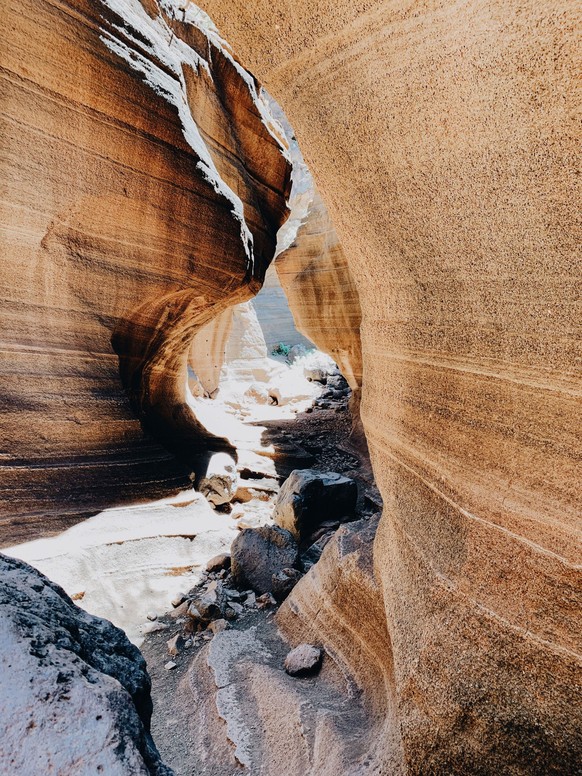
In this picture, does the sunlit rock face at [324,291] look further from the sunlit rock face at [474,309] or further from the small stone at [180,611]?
the sunlit rock face at [474,309]

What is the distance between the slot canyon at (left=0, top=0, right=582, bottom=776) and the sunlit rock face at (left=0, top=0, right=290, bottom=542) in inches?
1.1

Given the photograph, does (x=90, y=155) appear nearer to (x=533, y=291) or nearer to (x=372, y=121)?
(x=372, y=121)

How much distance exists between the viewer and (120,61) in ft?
13.2

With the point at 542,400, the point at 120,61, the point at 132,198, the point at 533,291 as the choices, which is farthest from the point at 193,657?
the point at 120,61

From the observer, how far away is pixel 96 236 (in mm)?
4387

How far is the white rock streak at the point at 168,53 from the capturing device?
4.12 meters

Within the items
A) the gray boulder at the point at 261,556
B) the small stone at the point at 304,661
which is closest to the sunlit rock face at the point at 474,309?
the small stone at the point at 304,661

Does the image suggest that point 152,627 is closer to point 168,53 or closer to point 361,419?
point 361,419

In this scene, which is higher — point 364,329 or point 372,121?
point 372,121

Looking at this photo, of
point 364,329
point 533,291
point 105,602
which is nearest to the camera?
point 533,291

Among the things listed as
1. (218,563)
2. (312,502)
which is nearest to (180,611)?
(218,563)

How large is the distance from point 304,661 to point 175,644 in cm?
105

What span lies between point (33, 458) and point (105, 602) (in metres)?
1.47

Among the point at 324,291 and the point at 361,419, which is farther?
the point at 324,291
